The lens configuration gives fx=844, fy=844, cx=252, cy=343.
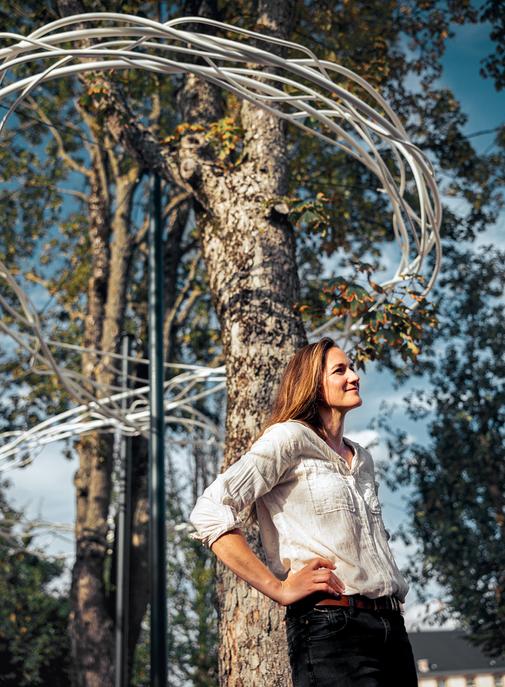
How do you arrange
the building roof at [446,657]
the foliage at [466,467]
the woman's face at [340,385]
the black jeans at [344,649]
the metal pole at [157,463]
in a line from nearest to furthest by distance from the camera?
the black jeans at [344,649]
the woman's face at [340,385]
the metal pole at [157,463]
the foliage at [466,467]
the building roof at [446,657]

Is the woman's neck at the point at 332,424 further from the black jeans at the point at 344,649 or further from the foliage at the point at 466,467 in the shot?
the foliage at the point at 466,467

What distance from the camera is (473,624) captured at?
12.8m

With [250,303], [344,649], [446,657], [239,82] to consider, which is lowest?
[344,649]

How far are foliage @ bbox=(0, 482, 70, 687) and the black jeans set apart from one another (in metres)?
14.2

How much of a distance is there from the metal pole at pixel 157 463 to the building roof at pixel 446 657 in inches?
1731

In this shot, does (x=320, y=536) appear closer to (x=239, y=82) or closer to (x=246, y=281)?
(x=246, y=281)

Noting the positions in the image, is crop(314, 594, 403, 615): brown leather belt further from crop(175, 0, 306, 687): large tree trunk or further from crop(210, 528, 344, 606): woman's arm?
crop(175, 0, 306, 687): large tree trunk

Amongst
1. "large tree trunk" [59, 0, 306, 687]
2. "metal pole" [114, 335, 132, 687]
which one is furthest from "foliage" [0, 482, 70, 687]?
"large tree trunk" [59, 0, 306, 687]

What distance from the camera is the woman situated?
206 cm

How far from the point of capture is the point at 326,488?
7.48 feet

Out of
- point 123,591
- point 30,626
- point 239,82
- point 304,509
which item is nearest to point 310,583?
point 304,509

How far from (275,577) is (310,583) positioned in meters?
0.10

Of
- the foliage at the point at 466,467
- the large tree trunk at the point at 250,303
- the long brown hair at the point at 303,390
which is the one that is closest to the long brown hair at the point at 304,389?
the long brown hair at the point at 303,390

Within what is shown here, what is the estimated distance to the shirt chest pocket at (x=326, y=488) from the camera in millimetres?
2246
